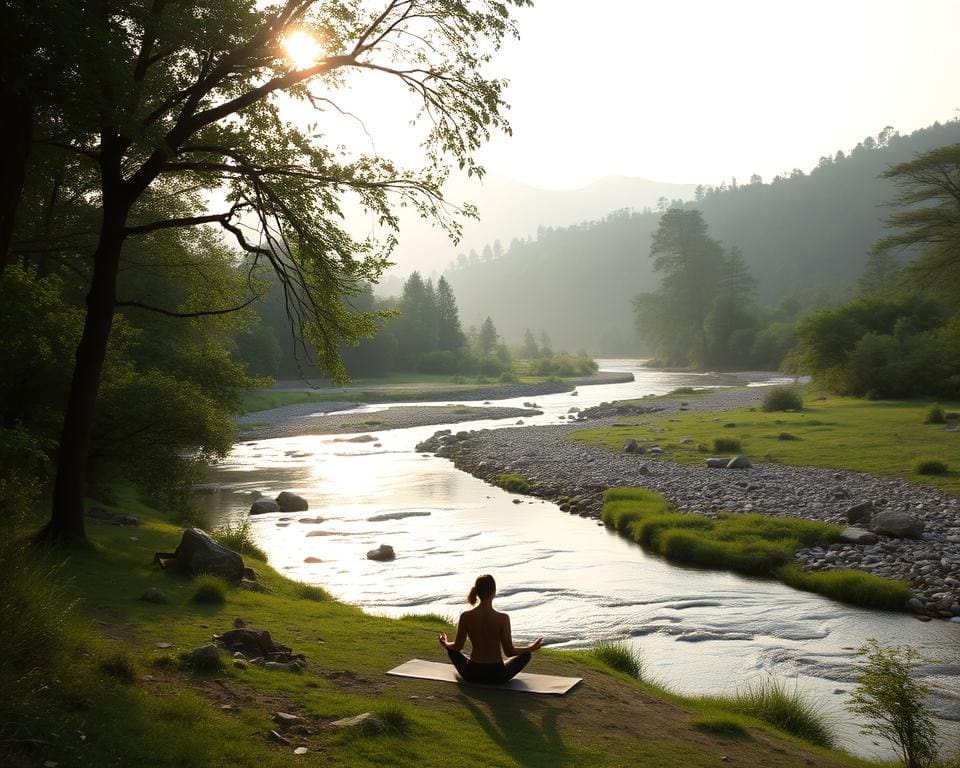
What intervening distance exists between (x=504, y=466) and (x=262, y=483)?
10940mm

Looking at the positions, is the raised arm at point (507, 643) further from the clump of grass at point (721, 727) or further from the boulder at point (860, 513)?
the boulder at point (860, 513)

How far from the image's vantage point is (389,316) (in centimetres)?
1534

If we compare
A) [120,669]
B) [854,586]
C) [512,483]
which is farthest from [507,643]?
[512,483]

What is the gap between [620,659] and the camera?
12172 millimetres

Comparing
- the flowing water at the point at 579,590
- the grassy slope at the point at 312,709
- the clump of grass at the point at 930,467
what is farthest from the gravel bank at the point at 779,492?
the grassy slope at the point at 312,709

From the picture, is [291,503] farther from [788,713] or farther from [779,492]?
[788,713]

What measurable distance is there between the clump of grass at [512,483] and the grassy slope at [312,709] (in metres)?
19.4

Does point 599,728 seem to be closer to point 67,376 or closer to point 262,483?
point 67,376

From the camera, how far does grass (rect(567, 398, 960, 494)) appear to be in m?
28.6

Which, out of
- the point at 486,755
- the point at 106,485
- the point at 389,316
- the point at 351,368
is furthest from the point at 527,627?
the point at 351,368

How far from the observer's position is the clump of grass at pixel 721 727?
8.79 meters

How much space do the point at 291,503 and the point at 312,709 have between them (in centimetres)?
2081

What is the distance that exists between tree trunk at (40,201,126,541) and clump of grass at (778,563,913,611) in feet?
48.8

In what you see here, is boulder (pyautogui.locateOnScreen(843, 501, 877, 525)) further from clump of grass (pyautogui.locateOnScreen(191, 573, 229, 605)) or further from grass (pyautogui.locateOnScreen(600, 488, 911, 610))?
clump of grass (pyautogui.locateOnScreen(191, 573, 229, 605))
